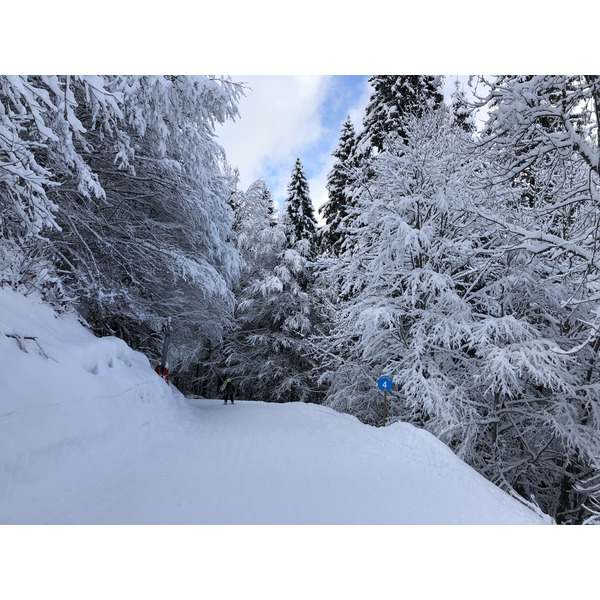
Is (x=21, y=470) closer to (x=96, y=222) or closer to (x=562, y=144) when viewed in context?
(x=96, y=222)

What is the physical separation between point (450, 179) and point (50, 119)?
23.8 feet

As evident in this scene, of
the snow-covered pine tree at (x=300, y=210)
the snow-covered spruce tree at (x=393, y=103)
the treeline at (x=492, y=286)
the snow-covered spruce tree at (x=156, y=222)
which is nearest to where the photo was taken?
the treeline at (x=492, y=286)

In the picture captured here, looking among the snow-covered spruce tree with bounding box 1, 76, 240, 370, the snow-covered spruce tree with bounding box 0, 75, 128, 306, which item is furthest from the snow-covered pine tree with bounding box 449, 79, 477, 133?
the snow-covered spruce tree with bounding box 0, 75, 128, 306

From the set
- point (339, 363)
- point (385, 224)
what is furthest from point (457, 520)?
point (339, 363)

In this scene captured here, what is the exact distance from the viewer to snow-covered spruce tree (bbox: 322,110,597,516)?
6633mm

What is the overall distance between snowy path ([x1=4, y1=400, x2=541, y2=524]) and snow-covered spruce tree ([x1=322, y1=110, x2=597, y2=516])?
1.97 metres

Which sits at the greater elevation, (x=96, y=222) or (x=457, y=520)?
(x=96, y=222)

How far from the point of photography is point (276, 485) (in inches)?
152

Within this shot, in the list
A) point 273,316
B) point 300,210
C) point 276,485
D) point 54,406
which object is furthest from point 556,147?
point 300,210

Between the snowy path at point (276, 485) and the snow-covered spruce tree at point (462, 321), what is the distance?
197cm

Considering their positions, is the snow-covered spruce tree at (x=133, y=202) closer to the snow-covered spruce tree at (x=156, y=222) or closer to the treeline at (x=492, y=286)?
the snow-covered spruce tree at (x=156, y=222)

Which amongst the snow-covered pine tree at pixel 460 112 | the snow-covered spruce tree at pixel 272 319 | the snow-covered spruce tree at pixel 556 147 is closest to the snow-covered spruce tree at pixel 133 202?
the snow-covered spruce tree at pixel 556 147

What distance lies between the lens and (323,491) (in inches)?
147

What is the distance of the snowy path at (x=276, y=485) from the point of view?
3.08m
